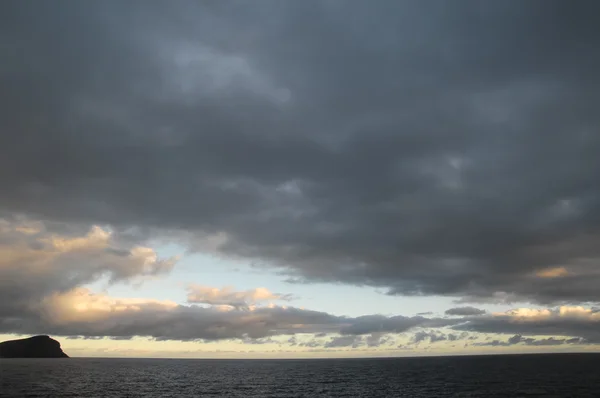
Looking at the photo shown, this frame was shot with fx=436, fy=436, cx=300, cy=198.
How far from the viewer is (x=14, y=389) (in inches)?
5369

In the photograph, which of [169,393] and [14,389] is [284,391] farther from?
[14,389]

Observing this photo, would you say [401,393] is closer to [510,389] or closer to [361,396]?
[361,396]

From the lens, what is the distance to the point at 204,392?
134250 mm

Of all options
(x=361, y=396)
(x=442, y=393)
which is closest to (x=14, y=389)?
(x=361, y=396)

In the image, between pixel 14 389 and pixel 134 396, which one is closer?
pixel 134 396

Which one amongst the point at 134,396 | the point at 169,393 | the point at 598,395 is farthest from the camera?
the point at 169,393

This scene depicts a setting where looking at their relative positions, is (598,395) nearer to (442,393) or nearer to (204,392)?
(442,393)

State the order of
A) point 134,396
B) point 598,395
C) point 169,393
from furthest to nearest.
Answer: point 169,393, point 134,396, point 598,395

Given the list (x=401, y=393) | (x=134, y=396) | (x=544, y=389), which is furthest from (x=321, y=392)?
(x=544, y=389)

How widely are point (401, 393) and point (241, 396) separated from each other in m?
46.5

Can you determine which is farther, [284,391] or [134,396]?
[284,391]

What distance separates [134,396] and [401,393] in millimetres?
76237

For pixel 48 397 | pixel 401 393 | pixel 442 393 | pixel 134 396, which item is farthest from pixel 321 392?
pixel 48 397

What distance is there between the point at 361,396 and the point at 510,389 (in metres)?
47.9
